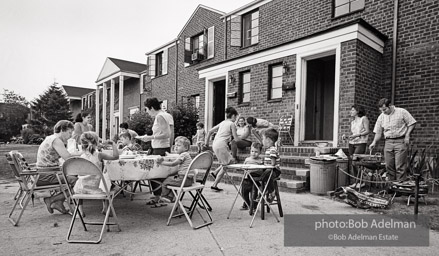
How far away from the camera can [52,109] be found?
1208 inches

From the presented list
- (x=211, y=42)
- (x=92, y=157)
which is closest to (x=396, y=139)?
(x=92, y=157)

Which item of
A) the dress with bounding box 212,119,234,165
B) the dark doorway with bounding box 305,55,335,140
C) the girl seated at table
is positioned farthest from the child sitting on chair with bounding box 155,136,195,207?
the dark doorway with bounding box 305,55,335,140

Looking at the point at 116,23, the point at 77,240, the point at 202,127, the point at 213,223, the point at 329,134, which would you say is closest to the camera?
the point at 77,240

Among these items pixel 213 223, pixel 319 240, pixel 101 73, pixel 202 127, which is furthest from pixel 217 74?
pixel 101 73

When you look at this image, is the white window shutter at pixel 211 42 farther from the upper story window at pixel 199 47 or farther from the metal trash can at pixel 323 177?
the metal trash can at pixel 323 177

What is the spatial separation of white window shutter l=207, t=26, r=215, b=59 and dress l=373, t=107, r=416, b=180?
30.2ft

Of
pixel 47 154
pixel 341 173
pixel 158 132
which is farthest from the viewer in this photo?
pixel 341 173

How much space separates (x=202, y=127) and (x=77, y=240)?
24.8 feet

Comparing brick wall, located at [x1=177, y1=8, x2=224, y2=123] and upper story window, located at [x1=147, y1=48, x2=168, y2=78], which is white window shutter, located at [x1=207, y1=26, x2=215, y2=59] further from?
upper story window, located at [x1=147, y1=48, x2=168, y2=78]

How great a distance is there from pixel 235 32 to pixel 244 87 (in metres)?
3.16

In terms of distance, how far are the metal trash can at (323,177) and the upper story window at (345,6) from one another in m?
5.10

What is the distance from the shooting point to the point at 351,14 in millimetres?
8219

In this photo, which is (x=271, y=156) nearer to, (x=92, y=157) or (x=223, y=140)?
(x=223, y=140)

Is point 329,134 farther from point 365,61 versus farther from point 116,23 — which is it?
point 116,23
